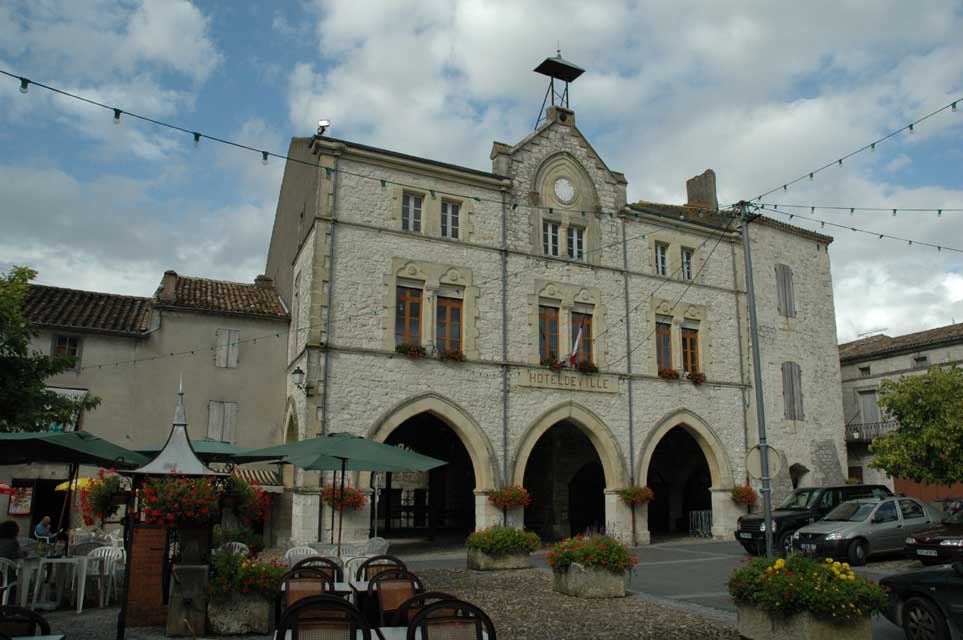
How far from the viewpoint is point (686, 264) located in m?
22.7

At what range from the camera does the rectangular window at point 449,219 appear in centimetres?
1908

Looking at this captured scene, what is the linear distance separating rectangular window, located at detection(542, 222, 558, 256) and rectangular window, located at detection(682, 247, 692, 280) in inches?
178

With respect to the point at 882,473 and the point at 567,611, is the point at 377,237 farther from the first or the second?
the point at 882,473

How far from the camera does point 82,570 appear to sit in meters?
9.29

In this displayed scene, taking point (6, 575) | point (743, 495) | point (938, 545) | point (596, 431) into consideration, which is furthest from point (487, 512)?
point (6, 575)

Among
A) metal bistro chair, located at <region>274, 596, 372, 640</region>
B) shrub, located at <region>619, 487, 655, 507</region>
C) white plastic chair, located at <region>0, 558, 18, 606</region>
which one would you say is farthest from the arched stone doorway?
metal bistro chair, located at <region>274, 596, 372, 640</region>

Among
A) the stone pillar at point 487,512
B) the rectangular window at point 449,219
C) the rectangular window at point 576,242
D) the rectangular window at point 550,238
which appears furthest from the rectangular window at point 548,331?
the stone pillar at point 487,512

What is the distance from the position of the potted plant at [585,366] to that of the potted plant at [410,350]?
14.7 ft

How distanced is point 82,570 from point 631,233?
16311 millimetres

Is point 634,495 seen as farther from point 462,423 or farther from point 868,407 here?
point 868,407

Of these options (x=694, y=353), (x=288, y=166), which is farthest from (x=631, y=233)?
(x=288, y=166)

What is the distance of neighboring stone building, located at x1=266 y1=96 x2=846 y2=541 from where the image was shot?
1741 cm

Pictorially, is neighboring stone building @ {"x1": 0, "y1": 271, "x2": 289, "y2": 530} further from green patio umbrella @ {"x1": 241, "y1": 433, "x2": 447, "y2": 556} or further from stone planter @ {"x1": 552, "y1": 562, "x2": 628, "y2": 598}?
stone planter @ {"x1": 552, "y1": 562, "x2": 628, "y2": 598}

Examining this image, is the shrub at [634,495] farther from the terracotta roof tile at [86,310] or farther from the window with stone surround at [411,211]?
the terracotta roof tile at [86,310]
